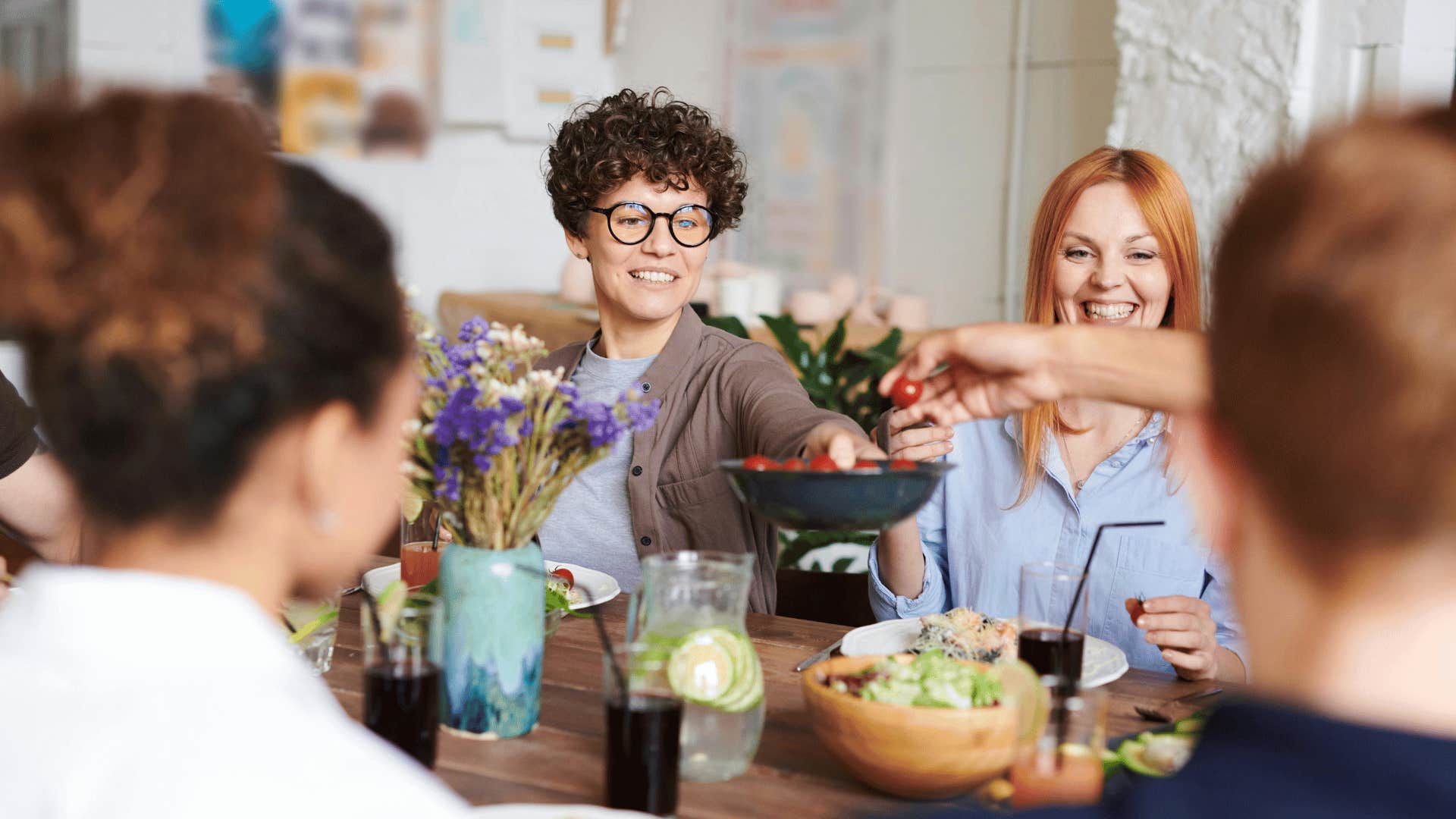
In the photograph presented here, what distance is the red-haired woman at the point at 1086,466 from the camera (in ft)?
6.67

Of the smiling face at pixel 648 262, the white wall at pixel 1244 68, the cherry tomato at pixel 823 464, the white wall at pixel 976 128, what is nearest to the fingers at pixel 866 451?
the cherry tomato at pixel 823 464

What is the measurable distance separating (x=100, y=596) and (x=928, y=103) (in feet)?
14.1

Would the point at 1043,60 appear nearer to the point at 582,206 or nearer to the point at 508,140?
the point at 508,140

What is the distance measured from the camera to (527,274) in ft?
17.5

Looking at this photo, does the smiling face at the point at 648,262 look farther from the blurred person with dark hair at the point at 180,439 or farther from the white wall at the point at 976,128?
the white wall at the point at 976,128

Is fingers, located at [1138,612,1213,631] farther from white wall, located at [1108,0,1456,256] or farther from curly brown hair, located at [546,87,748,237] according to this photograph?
white wall, located at [1108,0,1456,256]

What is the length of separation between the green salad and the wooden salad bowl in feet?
0.05

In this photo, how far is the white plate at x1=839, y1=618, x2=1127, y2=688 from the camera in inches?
63.1

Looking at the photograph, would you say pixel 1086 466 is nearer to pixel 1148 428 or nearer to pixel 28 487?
pixel 1148 428

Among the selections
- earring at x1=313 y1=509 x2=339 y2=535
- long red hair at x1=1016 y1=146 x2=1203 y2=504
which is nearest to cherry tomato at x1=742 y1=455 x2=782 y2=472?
earring at x1=313 y1=509 x2=339 y2=535

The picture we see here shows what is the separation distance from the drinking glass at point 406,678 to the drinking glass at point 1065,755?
545mm

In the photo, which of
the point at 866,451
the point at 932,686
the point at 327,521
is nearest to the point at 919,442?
the point at 866,451

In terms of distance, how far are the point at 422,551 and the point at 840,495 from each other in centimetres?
79

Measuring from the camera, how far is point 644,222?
238 cm
